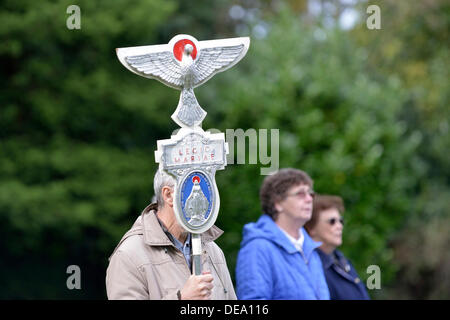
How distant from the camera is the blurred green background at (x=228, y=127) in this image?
11789 millimetres

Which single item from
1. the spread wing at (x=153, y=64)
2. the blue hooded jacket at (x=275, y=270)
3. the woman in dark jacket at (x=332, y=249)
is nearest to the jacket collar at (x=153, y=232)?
the spread wing at (x=153, y=64)

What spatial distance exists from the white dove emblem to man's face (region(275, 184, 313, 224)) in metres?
1.63

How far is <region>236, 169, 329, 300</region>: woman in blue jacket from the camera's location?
15.1 ft

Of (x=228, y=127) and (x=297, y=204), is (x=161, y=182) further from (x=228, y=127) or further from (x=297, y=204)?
(x=228, y=127)

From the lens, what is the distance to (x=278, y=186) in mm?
5066

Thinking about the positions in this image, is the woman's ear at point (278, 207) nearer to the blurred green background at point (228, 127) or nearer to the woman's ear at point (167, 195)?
the woman's ear at point (167, 195)

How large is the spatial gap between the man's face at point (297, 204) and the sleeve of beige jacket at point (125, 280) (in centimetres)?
185

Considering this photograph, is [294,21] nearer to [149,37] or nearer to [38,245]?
[149,37]

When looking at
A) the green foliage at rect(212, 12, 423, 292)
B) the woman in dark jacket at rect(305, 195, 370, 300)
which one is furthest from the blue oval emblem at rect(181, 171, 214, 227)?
the green foliage at rect(212, 12, 423, 292)

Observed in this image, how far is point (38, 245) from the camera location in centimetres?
1338
